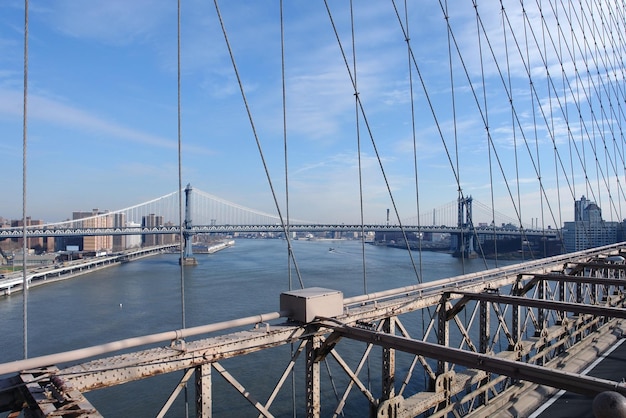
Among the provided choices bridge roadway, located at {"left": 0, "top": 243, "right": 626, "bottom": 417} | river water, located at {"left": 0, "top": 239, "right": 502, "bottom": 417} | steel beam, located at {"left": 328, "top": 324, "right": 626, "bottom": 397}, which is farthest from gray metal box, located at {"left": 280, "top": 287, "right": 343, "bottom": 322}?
river water, located at {"left": 0, "top": 239, "right": 502, "bottom": 417}

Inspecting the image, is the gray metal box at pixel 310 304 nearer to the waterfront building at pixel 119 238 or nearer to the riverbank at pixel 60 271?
the riverbank at pixel 60 271

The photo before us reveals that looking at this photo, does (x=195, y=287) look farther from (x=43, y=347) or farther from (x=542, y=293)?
(x=542, y=293)

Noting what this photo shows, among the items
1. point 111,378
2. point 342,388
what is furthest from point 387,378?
point 342,388

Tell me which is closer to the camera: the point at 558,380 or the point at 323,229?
the point at 558,380

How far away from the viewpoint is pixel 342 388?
12.1m

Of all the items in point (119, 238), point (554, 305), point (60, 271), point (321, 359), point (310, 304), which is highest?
point (310, 304)

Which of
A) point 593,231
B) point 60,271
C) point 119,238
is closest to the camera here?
point 593,231

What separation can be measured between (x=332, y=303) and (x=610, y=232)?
4155 cm

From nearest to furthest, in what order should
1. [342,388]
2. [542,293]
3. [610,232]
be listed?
[542,293]
[342,388]
[610,232]

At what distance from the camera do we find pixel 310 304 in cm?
395

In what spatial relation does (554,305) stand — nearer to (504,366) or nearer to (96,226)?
(504,366)

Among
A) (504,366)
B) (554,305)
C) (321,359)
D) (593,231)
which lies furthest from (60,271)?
(593,231)

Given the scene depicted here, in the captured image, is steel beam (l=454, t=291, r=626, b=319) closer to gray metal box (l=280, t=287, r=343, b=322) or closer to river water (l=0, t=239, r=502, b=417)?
river water (l=0, t=239, r=502, b=417)

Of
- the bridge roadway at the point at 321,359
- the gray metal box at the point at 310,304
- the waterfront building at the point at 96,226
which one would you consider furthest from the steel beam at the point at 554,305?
the waterfront building at the point at 96,226
